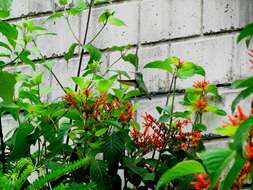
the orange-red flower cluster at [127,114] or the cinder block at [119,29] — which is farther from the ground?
the cinder block at [119,29]

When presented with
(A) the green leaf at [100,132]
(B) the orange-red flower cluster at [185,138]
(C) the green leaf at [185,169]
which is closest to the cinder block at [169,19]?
(B) the orange-red flower cluster at [185,138]

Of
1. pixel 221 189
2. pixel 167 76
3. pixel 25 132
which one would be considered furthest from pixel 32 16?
pixel 221 189

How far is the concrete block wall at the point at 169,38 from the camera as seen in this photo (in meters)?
2.19

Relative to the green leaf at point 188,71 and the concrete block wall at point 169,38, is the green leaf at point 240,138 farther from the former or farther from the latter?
the concrete block wall at point 169,38

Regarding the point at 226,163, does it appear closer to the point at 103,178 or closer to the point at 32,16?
the point at 103,178

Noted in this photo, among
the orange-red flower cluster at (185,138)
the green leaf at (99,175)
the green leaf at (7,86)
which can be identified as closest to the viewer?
the green leaf at (7,86)

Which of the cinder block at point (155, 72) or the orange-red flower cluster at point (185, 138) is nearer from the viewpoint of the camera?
the orange-red flower cluster at point (185, 138)

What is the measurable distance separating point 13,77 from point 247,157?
0.74 metres


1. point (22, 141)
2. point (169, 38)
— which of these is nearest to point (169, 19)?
point (169, 38)

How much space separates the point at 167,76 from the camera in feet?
7.60

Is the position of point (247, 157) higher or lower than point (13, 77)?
lower

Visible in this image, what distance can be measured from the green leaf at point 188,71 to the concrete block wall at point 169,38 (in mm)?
331

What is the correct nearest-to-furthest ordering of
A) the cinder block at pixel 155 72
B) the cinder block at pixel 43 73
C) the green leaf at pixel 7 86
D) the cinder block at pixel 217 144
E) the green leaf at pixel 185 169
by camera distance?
1. the green leaf at pixel 185 169
2. the green leaf at pixel 7 86
3. the cinder block at pixel 217 144
4. the cinder block at pixel 155 72
5. the cinder block at pixel 43 73

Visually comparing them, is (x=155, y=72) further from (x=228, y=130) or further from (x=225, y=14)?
(x=228, y=130)
